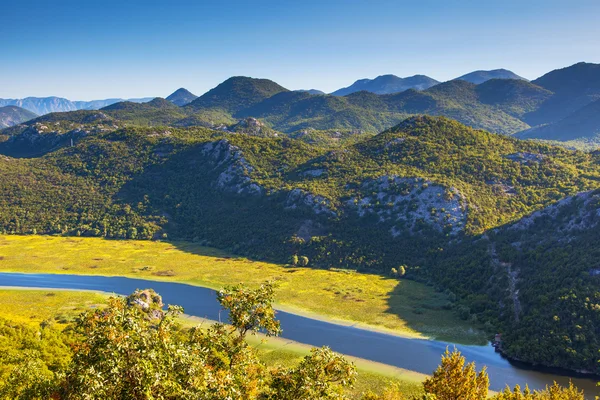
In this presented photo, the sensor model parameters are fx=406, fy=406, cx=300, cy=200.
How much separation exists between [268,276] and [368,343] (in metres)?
53.8

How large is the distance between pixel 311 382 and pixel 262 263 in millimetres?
130151

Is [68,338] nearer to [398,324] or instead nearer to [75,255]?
[398,324]

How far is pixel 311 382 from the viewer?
96.1 feet

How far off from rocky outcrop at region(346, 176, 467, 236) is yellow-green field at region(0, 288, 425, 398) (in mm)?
78704

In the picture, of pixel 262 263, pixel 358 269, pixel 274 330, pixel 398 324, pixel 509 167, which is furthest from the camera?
pixel 509 167

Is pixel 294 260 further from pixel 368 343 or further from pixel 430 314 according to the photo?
pixel 368 343

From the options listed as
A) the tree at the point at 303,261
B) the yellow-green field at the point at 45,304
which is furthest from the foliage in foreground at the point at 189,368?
the tree at the point at 303,261

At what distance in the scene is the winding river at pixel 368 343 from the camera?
78.2 m

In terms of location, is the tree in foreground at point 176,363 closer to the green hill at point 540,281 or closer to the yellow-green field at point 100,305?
the yellow-green field at point 100,305

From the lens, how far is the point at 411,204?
16250 centimetres

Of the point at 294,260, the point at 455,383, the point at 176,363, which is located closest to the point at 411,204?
the point at 294,260

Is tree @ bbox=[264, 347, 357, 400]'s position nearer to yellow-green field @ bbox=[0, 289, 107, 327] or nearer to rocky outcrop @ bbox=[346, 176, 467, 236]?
yellow-green field @ bbox=[0, 289, 107, 327]

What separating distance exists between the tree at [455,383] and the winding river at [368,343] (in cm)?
3542

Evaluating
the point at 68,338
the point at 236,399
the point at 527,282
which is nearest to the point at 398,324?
the point at 527,282
